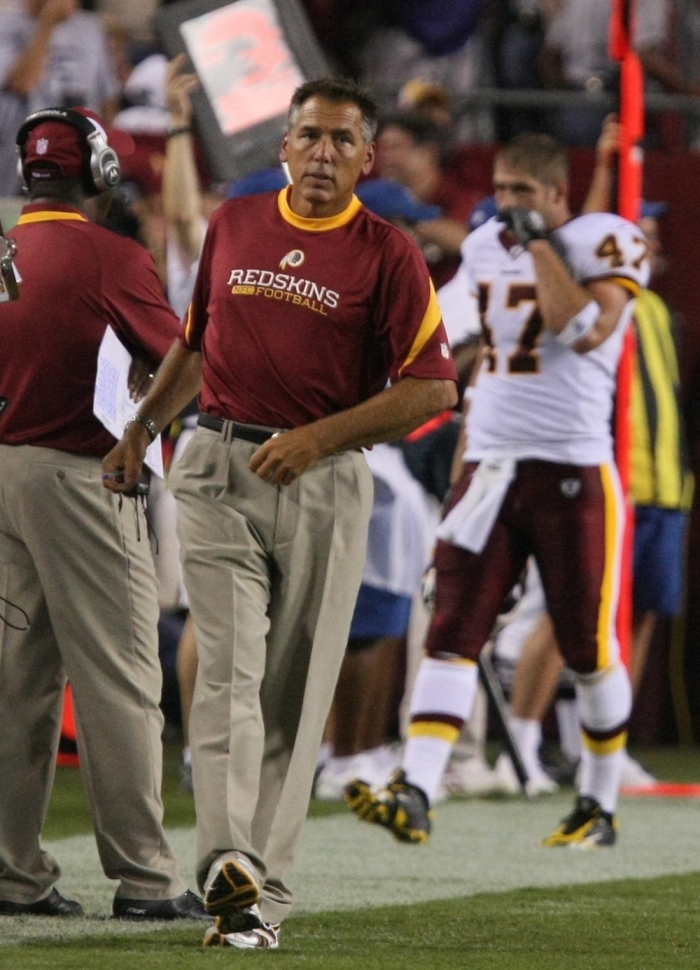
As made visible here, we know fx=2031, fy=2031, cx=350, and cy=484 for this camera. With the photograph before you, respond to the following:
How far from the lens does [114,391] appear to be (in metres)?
4.73

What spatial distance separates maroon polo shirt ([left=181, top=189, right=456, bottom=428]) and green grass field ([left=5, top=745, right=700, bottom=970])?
1.20m

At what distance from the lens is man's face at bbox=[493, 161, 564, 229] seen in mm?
6680

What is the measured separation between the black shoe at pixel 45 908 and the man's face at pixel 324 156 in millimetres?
1730

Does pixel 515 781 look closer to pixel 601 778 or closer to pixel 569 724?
pixel 569 724

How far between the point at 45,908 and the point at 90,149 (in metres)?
1.81

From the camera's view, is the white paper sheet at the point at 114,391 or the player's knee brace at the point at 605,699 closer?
the white paper sheet at the point at 114,391

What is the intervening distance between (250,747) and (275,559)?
1.44ft

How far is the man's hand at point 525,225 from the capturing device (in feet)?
21.6

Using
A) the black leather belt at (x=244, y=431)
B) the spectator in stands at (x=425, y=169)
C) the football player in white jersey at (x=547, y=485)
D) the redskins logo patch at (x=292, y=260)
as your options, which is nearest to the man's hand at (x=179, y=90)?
the spectator in stands at (x=425, y=169)

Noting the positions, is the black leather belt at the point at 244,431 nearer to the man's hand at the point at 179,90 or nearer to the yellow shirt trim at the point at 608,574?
the yellow shirt trim at the point at 608,574

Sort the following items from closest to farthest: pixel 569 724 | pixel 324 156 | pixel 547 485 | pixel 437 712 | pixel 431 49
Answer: pixel 324 156 < pixel 437 712 < pixel 547 485 < pixel 569 724 < pixel 431 49

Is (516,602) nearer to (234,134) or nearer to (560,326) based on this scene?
(560,326)

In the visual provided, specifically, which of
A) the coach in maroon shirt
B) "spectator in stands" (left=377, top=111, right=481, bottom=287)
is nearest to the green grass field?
the coach in maroon shirt

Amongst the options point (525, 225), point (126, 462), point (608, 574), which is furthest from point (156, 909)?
point (525, 225)
